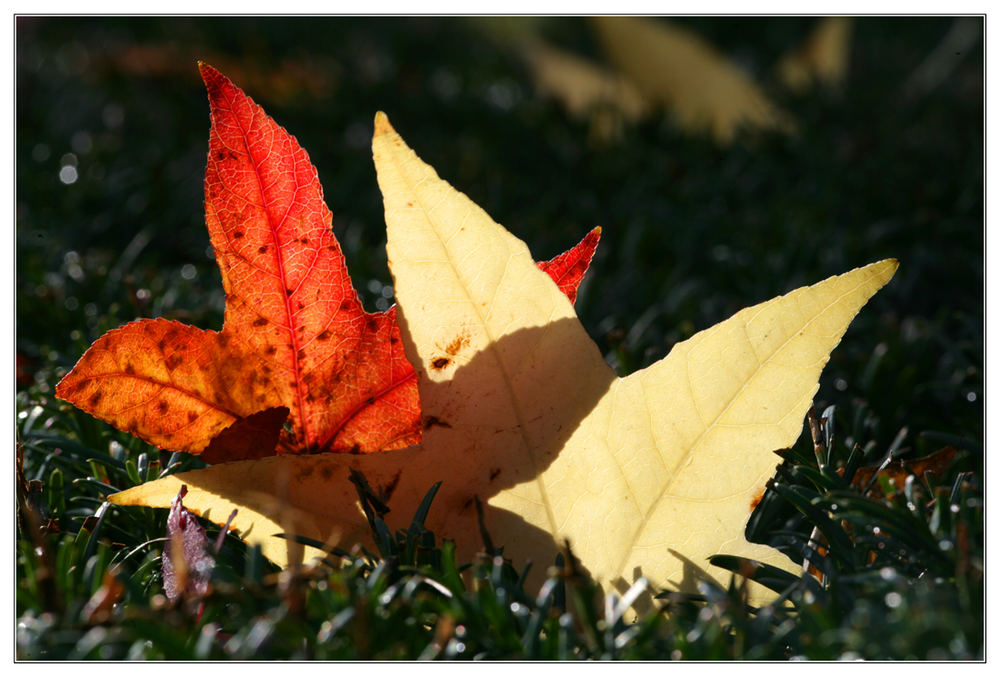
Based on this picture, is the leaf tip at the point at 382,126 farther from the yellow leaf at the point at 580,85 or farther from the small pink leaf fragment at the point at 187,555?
the yellow leaf at the point at 580,85

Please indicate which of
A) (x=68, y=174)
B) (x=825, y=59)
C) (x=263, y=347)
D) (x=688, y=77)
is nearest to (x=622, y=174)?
(x=688, y=77)

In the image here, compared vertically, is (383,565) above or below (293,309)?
below

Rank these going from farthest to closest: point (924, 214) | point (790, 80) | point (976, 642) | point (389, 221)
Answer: point (790, 80), point (924, 214), point (389, 221), point (976, 642)

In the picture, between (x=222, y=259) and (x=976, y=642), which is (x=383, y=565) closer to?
(x=222, y=259)

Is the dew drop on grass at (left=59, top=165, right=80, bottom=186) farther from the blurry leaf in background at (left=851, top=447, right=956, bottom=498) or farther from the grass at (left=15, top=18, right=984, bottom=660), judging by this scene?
the blurry leaf in background at (left=851, top=447, right=956, bottom=498)

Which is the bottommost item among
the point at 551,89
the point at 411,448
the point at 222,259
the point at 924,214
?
the point at 411,448

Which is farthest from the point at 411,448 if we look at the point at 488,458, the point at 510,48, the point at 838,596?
the point at 510,48

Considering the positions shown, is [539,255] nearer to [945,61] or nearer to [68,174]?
[68,174]
